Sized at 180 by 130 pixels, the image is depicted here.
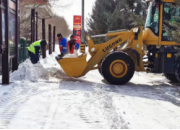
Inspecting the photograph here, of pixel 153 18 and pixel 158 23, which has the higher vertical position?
pixel 153 18

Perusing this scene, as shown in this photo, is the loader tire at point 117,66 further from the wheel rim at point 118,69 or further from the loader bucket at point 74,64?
the loader bucket at point 74,64

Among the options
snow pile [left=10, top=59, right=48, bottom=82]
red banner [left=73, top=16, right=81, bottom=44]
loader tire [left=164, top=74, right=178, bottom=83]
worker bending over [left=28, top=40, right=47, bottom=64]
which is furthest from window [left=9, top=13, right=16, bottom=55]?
red banner [left=73, top=16, right=81, bottom=44]

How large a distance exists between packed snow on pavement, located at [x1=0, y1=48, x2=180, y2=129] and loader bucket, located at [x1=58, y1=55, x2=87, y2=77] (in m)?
0.61

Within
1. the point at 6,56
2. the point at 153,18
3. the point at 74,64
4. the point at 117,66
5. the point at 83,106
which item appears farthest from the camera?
the point at 153,18

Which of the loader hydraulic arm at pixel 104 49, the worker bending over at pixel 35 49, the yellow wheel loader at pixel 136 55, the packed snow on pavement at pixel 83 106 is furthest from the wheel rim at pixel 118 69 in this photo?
the worker bending over at pixel 35 49

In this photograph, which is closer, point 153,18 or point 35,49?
point 153,18

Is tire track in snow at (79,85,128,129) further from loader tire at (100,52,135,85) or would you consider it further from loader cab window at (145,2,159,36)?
loader cab window at (145,2,159,36)

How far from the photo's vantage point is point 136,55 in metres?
9.91

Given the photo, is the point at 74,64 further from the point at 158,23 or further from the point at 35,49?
the point at 35,49

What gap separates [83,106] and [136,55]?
162 inches

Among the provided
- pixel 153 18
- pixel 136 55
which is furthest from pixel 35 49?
pixel 153 18

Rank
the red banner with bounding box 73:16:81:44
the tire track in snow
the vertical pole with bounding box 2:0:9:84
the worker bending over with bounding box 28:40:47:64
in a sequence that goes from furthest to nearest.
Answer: the red banner with bounding box 73:16:81:44 → the worker bending over with bounding box 28:40:47:64 → the vertical pole with bounding box 2:0:9:84 → the tire track in snow

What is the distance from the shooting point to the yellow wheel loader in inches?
380

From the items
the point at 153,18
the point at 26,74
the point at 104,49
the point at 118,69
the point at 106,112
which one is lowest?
the point at 106,112
